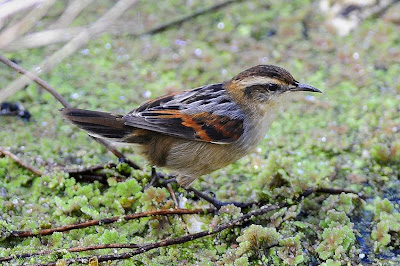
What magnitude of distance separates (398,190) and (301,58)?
2613mm

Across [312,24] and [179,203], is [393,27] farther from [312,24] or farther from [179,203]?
[179,203]

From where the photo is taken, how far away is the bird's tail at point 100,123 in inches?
189

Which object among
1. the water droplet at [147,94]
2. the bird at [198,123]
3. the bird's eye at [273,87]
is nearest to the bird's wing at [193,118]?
the bird at [198,123]

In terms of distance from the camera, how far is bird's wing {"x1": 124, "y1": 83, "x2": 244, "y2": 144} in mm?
4887

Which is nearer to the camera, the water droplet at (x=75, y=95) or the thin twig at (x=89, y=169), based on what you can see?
the thin twig at (x=89, y=169)

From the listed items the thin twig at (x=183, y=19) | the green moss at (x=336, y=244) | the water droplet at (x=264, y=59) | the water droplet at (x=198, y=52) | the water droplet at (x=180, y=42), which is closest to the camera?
the green moss at (x=336, y=244)

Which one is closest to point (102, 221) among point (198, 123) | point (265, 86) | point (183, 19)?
point (198, 123)

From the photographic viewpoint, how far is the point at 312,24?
26.3ft

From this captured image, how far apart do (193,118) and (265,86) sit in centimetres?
75

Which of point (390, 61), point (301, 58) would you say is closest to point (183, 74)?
point (301, 58)

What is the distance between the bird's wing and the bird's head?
5.9 inches

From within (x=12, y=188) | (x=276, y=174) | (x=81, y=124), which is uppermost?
(x=81, y=124)

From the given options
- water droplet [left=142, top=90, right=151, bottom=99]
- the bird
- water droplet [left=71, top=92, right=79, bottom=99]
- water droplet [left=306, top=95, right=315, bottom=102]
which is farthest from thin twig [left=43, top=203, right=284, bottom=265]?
water droplet [left=71, top=92, right=79, bottom=99]

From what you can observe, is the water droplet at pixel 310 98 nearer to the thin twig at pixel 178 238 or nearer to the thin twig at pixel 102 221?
the thin twig at pixel 178 238
